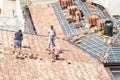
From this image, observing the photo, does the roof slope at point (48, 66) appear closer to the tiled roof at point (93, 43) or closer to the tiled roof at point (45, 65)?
the tiled roof at point (45, 65)

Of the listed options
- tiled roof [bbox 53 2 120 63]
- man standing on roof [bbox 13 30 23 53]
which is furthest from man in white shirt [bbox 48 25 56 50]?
tiled roof [bbox 53 2 120 63]

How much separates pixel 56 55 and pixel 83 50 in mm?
2851

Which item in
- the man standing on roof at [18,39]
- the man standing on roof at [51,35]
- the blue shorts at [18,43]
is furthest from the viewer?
the man standing on roof at [51,35]

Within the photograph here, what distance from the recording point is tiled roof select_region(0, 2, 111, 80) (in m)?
27.4

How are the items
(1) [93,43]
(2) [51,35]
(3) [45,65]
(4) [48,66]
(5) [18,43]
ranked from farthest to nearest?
1. (1) [93,43]
2. (2) [51,35]
3. (5) [18,43]
4. (3) [45,65]
5. (4) [48,66]

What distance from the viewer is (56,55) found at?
96.9ft

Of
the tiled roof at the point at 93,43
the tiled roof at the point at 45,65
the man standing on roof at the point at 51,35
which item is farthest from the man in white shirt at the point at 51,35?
the tiled roof at the point at 93,43

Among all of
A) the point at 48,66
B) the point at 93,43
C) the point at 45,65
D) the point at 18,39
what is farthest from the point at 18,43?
the point at 93,43

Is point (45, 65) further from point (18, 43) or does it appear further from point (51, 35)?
point (51, 35)

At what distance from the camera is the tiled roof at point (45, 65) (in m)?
27.4

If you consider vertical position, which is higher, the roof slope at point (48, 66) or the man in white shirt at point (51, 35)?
the man in white shirt at point (51, 35)

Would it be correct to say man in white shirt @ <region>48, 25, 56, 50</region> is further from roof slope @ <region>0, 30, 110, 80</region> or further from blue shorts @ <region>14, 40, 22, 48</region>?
blue shorts @ <region>14, 40, 22, 48</region>

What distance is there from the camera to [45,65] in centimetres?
2875

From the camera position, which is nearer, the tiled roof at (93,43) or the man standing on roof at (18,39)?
the man standing on roof at (18,39)
